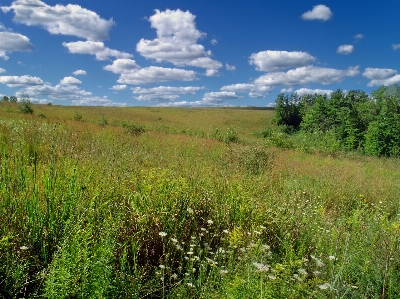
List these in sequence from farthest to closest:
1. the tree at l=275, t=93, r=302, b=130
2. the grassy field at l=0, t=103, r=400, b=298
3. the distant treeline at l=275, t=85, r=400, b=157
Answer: the tree at l=275, t=93, r=302, b=130, the distant treeline at l=275, t=85, r=400, b=157, the grassy field at l=0, t=103, r=400, b=298

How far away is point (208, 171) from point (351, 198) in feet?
14.5

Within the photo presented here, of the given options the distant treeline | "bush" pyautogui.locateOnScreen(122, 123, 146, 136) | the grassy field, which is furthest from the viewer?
the distant treeline

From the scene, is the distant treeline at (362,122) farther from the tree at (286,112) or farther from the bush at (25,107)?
the bush at (25,107)

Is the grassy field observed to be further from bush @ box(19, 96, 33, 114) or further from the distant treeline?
the distant treeline

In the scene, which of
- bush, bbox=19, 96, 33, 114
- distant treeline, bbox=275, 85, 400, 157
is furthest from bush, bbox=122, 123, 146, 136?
distant treeline, bbox=275, 85, 400, 157

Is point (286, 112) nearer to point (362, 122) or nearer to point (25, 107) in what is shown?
point (362, 122)

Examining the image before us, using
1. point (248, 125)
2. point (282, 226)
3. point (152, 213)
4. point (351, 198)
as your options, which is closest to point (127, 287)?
point (152, 213)

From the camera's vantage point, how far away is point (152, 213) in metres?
3.12

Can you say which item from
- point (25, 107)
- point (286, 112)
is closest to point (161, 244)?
point (25, 107)

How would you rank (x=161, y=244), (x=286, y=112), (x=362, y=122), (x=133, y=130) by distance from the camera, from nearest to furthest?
(x=161, y=244)
(x=133, y=130)
(x=362, y=122)
(x=286, y=112)

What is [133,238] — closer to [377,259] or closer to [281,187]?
[377,259]

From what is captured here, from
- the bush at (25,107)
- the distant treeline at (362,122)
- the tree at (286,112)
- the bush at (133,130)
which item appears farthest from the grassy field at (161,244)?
the tree at (286,112)

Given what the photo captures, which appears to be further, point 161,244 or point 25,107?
point 25,107

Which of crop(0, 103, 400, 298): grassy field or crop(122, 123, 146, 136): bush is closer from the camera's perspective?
crop(0, 103, 400, 298): grassy field
